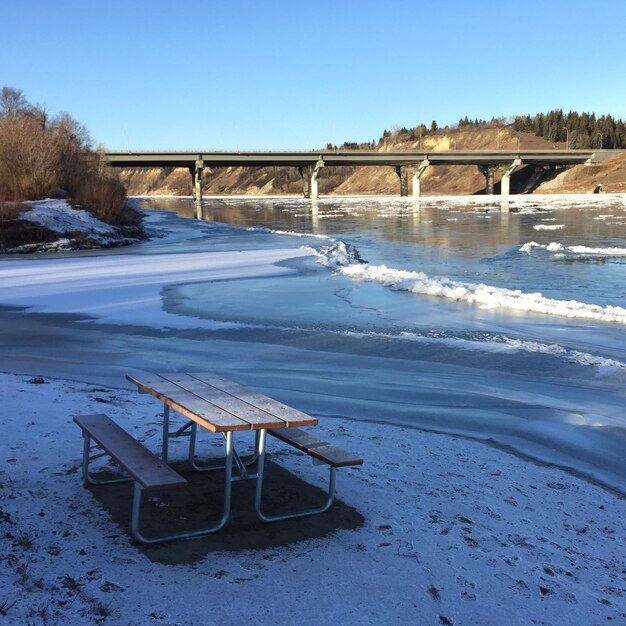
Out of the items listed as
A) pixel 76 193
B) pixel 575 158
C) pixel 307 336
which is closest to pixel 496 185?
pixel 575 158

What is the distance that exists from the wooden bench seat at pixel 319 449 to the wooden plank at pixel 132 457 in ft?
2.94

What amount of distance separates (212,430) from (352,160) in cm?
12632

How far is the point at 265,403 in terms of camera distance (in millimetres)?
4691

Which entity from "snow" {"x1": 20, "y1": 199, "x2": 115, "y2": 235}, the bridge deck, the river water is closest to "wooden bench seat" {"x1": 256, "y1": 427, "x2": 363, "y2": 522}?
the river water

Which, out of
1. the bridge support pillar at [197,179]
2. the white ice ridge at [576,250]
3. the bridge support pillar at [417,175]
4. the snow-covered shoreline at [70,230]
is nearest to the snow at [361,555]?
the white ice ridge at [576,250]

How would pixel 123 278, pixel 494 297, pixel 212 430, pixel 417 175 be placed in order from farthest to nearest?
pixel 417 175 < pixel 123 278 < pixel 494 297 < pixel 212 430

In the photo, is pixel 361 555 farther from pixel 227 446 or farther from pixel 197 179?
pixel 197 179

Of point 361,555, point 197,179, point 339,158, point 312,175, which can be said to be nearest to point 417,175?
point 339,158

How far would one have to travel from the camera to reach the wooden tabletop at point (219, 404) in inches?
167

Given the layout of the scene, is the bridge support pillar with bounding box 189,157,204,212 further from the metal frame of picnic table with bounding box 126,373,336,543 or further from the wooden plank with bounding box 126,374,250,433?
the wooden plank with bounding box 126,374,250,433

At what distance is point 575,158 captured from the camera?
5418 inches

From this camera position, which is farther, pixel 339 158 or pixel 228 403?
pixel 339 158

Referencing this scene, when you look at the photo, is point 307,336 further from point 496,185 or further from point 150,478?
point 496,185

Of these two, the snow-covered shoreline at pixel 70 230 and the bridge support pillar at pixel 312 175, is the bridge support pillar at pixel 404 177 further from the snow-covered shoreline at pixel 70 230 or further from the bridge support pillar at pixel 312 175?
the snow-covered shoreline at pixel 70 230
